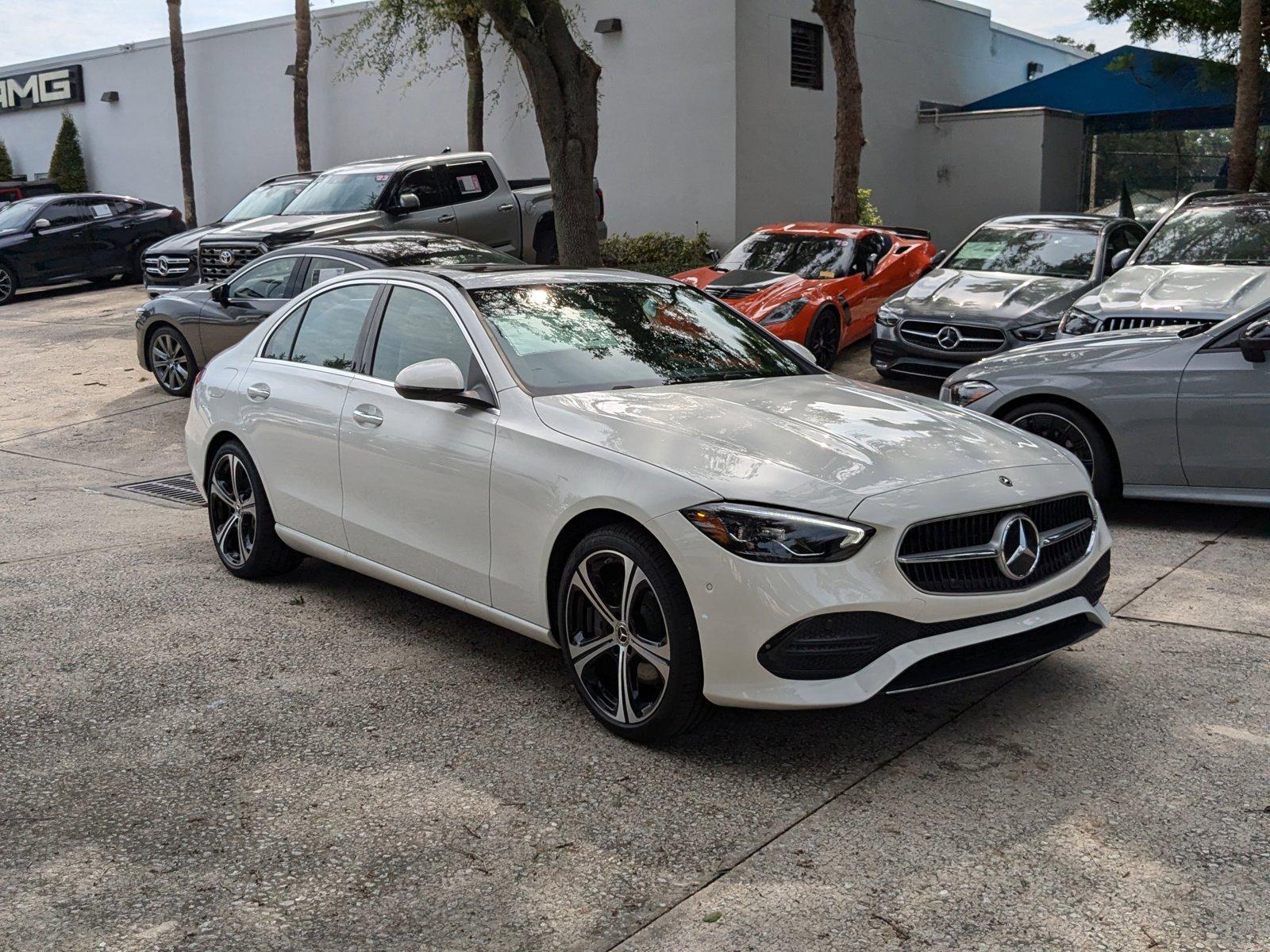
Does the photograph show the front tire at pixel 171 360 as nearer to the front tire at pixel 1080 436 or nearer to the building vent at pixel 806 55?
the front tire at pixel 1080 436

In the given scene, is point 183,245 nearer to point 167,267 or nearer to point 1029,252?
point 167,267

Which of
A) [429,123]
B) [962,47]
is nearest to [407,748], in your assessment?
[429,123]

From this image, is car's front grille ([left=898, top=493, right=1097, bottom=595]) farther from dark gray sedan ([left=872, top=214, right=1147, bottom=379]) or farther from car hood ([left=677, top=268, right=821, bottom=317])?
car hood ([left=677, top=268, right=821, bottom=317])

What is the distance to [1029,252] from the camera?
13.1m

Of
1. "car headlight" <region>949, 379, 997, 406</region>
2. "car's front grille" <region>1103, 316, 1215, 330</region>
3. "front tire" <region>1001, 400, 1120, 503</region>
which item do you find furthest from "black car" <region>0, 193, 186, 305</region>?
"front tire" <region>1001, 400, 1120, 503</region>

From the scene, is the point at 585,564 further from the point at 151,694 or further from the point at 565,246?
the point at 565,246

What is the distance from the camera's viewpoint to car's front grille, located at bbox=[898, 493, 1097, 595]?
4.18 meters

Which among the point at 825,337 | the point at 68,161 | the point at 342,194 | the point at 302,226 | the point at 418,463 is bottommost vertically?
the point at 825,337

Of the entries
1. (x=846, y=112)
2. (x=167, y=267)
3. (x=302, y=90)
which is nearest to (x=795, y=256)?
(x=846, y=112)

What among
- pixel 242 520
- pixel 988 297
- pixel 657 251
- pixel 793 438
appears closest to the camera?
pixel 793 438

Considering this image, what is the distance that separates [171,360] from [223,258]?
1868mm

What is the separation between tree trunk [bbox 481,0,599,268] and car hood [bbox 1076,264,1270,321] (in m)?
4.68

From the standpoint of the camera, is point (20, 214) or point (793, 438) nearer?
point (793, 438)

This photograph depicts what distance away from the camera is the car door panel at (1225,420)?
7051 millimetres
